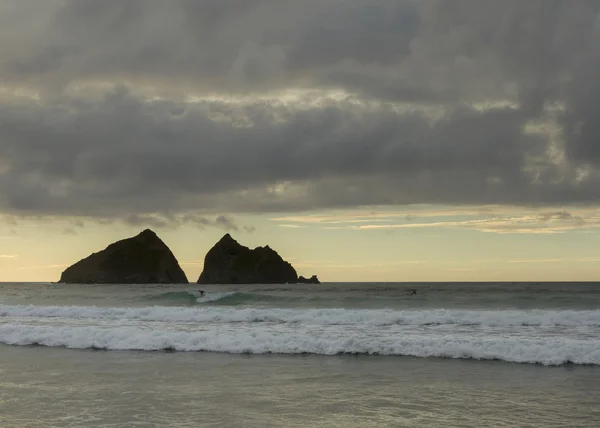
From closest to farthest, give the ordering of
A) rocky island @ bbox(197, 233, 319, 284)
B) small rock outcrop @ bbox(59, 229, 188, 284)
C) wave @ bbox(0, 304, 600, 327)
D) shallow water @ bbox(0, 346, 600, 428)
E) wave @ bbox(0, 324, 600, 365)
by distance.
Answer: shallow water @ bbox(0, 346, 600, 428)
wave @ bbox(0, 324, 600, 365)
wave @ bbox(0, 304, 600, 327)
rocky island @ bbox(197, 233, 319, 284)
small rock outcrop @ bbox(59, 229, 188, 284)

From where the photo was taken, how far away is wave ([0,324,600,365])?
14727 millimetres

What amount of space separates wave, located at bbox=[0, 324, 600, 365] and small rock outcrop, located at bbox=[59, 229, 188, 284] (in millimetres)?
134528

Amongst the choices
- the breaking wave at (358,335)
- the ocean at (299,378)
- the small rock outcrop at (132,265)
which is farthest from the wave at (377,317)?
the small rock outcrop at (132,265)

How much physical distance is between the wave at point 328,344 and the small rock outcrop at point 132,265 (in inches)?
5296

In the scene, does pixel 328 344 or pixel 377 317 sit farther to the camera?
pixel 377 317

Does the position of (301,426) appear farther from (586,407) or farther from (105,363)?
(105,363)

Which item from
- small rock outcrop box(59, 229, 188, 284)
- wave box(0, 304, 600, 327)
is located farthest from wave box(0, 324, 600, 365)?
small rock outcrop box(59, 229, 188, 284)

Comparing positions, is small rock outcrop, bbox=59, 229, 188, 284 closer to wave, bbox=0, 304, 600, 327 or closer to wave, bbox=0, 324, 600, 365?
wave, bbox=0, 304, 600, 327

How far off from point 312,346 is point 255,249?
12762 cm

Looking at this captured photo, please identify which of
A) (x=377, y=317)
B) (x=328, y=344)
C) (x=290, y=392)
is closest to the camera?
(x=290, y=392)

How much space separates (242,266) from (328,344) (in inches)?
4821

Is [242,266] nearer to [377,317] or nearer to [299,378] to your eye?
[377,317]

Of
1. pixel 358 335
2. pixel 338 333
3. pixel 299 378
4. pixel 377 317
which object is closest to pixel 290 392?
pixel 299 378

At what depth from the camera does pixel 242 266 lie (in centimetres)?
13750
